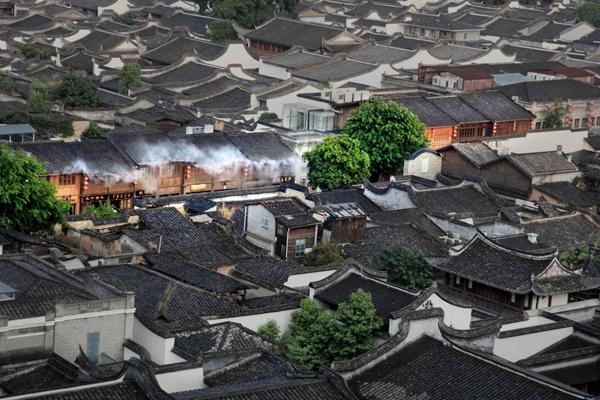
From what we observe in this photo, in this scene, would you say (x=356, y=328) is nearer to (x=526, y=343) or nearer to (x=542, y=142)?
(x=526, y=343)

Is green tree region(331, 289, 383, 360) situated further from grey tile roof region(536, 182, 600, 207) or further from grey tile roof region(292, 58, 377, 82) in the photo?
grey tile roof region(292, 58, 377, 82)

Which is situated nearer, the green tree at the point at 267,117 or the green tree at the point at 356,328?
the green tree at the point at 356,328

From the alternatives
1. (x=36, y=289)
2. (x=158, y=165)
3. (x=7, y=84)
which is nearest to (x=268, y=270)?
(x=36, y=289)

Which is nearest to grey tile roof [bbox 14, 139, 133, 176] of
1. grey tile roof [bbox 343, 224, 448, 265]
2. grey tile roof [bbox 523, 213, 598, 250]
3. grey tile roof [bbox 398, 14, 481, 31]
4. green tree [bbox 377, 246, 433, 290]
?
grey tile roof [bbox 343, 224, 448, 265]

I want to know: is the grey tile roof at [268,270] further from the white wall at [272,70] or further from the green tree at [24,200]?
the white wall at [272,70]

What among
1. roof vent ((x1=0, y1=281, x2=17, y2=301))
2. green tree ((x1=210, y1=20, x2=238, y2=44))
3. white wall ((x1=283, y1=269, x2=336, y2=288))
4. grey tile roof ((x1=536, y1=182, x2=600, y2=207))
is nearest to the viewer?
roof vent ((x1=0, y1=281, x2=17, y2=301))

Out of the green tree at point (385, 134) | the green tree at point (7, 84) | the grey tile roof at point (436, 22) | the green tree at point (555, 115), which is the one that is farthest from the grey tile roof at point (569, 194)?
the grey tile roof at point (436, 22)
